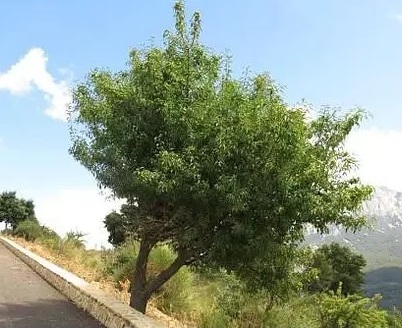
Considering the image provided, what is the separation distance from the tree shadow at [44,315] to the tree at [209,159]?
2.03m

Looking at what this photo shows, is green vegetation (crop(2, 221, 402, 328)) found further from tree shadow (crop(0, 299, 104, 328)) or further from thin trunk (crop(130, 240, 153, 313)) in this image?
tree shadow (crop(0, 299, 104, 328))

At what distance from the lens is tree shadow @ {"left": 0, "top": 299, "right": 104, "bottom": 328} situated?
1057cm

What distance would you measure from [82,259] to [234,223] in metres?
16.4

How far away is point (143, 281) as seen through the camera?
553 inches

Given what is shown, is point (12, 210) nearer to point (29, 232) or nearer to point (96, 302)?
point (29, 232)

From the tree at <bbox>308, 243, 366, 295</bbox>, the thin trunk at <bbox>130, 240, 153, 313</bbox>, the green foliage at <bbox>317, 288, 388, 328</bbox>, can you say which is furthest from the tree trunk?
the tree at <bbox>308, 243, 366, 295</bbox>

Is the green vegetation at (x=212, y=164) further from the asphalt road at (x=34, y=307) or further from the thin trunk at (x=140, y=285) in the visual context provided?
the asphalt road at (x=34, y=307)

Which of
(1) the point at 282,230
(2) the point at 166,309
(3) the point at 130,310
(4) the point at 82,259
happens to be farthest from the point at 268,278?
(4) the point at 82,259

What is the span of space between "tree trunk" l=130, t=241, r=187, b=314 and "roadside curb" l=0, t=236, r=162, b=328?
1.05m

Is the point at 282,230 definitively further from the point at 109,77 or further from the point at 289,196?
the point at 109,77

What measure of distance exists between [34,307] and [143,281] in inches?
114

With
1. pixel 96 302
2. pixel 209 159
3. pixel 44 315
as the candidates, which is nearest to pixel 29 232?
pixel 44 315

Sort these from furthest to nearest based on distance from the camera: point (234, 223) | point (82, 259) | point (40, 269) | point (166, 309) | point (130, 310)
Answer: point (82, 259)
point (40, 269)
point (166, 309)
point (234, 223)
point (130, 310)

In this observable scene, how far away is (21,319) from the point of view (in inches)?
429
